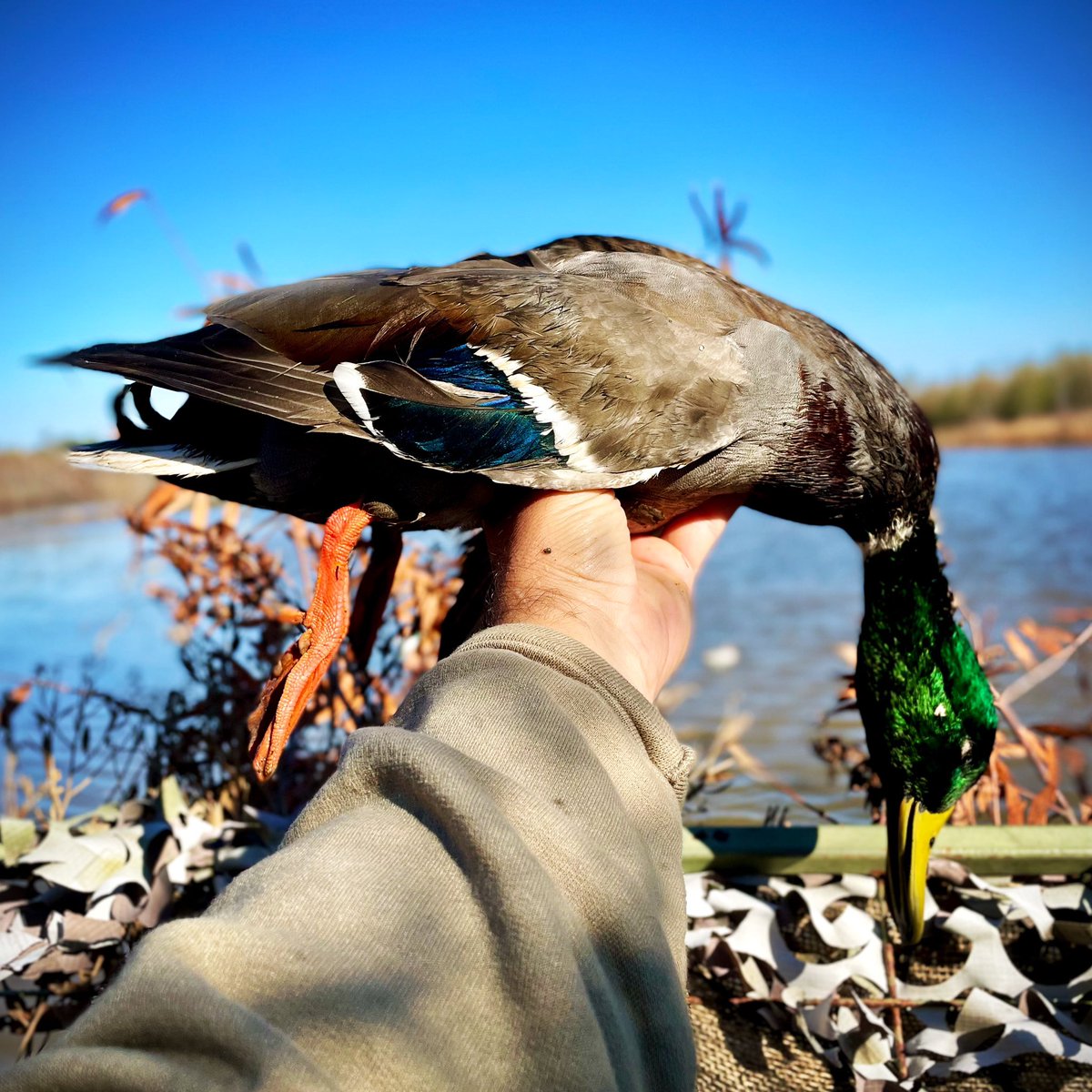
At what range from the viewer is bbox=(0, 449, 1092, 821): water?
5016mm

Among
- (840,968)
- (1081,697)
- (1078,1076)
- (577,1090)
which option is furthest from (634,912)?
(1081,697)

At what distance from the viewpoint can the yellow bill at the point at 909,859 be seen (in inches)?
93.9

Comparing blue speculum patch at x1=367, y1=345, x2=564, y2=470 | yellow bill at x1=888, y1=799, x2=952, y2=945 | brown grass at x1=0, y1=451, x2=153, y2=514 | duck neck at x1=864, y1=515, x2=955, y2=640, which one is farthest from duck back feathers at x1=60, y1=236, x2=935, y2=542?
brown grass at x1=0, y1=451, x2=153, y2=514

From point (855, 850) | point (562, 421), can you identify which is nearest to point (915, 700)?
point (855, 850)

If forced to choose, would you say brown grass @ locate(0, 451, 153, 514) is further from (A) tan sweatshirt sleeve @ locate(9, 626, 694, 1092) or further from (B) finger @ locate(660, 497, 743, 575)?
Result: (A) tan sweatshirt sleeve @ locate(9, 626, 694, 1092)

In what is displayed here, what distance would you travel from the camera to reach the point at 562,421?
90.7 inches

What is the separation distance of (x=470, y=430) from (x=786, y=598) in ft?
22.7

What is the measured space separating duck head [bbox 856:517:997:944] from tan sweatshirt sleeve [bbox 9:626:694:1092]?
1410mm

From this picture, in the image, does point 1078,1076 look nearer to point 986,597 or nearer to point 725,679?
point 725,679

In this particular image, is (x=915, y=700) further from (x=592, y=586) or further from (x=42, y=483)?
(x=42, y=483)

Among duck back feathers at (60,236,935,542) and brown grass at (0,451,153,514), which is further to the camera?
brown grass at (0,451,153,514)

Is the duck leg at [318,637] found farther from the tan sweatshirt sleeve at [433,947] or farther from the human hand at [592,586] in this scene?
the tan sweatshirt sleeve at [433,947]

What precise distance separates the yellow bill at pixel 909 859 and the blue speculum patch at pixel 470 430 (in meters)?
1.33

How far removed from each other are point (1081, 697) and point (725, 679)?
207 centimetres
